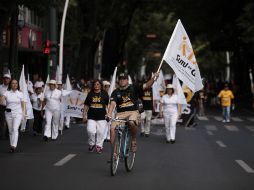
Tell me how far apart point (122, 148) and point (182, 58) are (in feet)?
10.8

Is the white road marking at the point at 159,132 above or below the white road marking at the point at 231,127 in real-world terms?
below

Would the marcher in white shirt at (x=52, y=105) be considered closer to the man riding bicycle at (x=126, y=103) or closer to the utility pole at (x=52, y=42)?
the man riding bicycle at (x=126, y=103)

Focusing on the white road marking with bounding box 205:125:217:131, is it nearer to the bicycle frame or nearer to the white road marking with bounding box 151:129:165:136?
the white road marking with bounding box 151:129:165:136

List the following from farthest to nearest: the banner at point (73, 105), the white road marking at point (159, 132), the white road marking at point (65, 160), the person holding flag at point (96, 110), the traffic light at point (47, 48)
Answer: the traffic light at point (47, 48), the white road marking at point (159, 132), the banner at point (73, 105), the person holding flag at point (96, 110), the white road marking at point (65, 160)

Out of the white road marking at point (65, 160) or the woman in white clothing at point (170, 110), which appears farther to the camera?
the woman in white clothing at point (170, 110)

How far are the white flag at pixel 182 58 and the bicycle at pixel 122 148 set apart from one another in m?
2.45

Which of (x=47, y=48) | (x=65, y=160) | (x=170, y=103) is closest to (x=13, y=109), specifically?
(x=65, y=160)

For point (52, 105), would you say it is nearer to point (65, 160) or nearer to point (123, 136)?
point (65, 160)

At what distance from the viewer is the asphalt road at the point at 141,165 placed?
11617 millimetres

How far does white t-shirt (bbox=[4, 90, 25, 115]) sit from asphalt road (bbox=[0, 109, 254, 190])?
3.15 feet

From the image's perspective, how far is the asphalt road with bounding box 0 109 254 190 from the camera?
38.1 feet

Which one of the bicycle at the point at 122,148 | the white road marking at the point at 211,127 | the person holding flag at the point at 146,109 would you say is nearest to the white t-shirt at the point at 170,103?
the person holding flag at the point at 146,109

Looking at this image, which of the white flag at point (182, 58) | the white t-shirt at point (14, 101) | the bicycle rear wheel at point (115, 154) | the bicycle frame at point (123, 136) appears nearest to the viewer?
the bicycle rear wheel at point (115, 154)

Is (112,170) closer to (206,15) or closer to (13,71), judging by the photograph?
(13,71)
